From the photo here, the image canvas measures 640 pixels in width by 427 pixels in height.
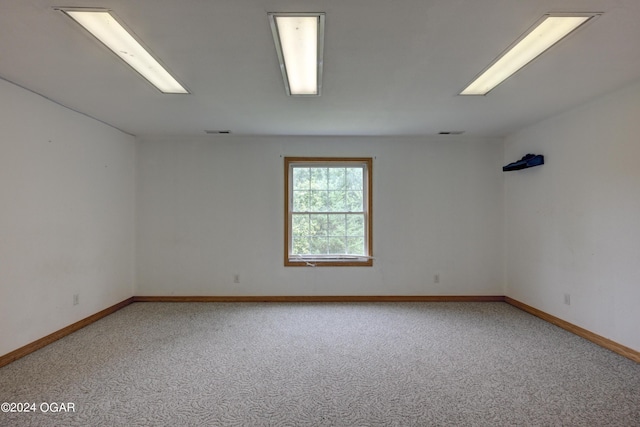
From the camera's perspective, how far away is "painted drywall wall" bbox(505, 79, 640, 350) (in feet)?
8.57

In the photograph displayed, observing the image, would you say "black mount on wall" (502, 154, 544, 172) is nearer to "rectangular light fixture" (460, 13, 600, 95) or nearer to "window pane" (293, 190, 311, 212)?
"rectangular light fixture" (460, 13, 600, 95)

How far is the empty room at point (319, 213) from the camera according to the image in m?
1.81

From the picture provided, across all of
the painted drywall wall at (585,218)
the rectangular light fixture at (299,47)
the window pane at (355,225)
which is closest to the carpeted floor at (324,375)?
the painted drywall wall at (585,218)

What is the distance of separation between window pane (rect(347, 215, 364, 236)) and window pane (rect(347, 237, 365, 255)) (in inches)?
3.0

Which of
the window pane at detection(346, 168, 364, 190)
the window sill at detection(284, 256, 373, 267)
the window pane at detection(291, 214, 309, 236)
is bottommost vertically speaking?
the window sill at detection(284, 256, 373, 267)

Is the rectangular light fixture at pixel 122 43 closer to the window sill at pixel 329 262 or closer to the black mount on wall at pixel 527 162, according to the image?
the window sill at pixel 329 262

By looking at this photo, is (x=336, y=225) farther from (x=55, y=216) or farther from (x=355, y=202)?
(x=55, y=216)

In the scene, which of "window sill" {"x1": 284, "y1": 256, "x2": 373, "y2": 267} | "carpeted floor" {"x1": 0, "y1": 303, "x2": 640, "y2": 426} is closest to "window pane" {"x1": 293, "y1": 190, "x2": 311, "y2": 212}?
"window sill" {"x1": 284, "y1": 256, "x2": 373, "y2": 267}

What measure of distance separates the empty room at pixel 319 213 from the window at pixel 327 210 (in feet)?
0.11

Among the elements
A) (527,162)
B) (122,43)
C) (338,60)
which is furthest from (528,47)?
(122,43)

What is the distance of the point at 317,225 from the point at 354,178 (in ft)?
2.97

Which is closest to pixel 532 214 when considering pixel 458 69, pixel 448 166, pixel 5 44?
pixel 448 166

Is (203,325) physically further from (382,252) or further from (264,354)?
(382,252)

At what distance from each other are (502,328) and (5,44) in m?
4.93
